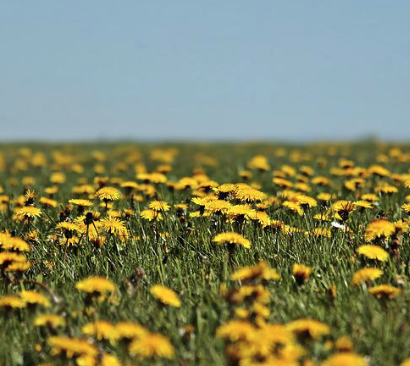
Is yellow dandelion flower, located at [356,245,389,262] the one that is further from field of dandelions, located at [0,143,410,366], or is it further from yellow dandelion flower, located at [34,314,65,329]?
yellow dandelion flower, located at [34,314,65,329]

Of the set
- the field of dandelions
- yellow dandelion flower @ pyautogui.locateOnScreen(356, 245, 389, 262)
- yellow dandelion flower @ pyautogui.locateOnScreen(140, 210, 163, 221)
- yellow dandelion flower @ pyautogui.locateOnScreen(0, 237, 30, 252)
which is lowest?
the field of dandelions

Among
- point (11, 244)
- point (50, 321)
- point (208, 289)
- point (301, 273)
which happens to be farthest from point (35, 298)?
point (301, 273)

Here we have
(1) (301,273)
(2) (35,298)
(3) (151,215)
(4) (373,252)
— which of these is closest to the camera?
(2) (35,298)

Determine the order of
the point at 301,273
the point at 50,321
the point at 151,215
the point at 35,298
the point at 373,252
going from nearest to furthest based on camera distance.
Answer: the point at 50,321 → the point at 35,298 → the point at 301,273 → the point at 373,252 → the point at 151,215

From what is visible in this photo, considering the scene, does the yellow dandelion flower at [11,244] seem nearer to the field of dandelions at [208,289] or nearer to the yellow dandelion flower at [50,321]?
the field of dandelions at [208,289]

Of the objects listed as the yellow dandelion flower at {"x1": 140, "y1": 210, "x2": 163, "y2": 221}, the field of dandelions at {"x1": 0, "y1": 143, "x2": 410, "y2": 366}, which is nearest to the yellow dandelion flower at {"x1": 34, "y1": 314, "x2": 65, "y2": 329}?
the field of dandelions at {"x1": 0, "y1": 143, "x2": 410, "y2": 366}

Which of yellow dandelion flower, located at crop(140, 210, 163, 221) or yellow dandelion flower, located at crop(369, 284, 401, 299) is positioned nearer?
yellow dandelion flower, located at crop(369, 284, 401, 299)

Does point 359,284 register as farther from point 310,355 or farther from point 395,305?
point 310,355

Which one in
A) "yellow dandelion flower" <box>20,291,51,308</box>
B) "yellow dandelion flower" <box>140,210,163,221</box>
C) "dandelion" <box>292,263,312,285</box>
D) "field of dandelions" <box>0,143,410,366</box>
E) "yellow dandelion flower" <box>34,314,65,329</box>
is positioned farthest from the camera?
"yellow dandelion flower" <box>140,210,163,221</box>

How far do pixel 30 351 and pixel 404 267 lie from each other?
1755 millimetres

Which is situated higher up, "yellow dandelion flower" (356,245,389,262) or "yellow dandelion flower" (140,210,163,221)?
"yellow dandelion flower" (356,245,389,262)

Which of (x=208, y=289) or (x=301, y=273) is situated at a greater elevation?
(x=301, y=273)

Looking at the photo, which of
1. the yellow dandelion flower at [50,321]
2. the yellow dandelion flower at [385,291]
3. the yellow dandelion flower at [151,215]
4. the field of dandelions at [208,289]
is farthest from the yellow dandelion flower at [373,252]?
the yellow dandelion flower at [151,215]

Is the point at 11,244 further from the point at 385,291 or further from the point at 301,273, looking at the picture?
the point at 385,291
